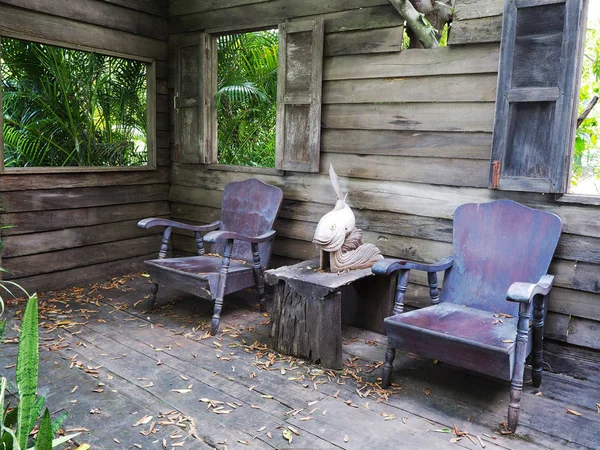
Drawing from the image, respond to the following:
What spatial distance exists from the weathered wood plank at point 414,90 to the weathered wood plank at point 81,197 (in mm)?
2054

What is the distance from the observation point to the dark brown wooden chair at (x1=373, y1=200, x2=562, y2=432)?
7.41 feet

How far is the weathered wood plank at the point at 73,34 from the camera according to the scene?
12.1ft

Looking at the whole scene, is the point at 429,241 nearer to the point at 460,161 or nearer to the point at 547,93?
the point at 460,161

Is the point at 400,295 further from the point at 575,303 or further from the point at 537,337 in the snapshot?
the point at 575,303

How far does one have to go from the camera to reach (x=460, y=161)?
3.27m

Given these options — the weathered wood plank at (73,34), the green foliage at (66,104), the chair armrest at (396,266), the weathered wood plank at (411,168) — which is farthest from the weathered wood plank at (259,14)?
the chair armrest at (396,266)

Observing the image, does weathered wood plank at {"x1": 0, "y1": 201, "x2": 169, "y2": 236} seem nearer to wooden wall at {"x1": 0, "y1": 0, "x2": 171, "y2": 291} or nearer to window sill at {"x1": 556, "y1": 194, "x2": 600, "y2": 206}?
wooden wall at {"x1": 0, "y1": 0, "x2": 171, "y2": 291}

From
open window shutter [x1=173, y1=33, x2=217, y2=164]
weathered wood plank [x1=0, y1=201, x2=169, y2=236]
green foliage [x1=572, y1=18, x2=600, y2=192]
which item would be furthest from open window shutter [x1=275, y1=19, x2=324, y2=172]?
green foliage [x1=572, y1=18, x2=600, y2=192]

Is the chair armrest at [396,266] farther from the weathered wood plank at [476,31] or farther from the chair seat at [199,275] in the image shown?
the weathered wood plank at [476,31]

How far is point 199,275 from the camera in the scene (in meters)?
3.40

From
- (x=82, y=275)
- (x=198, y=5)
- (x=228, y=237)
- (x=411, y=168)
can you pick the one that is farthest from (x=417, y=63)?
(x=82, y=275)

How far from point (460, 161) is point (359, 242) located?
84 centimetres

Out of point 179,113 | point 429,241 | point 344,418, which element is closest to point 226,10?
point 179,113

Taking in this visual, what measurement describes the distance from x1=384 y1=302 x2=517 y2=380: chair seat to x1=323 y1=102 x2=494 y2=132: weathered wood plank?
1243 millimetres
